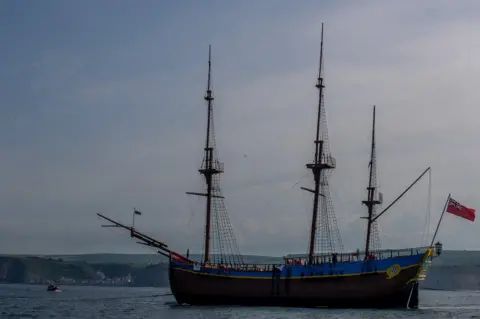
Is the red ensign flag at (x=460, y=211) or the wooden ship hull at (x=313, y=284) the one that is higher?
the red ensign flag at (x=460, y=211)

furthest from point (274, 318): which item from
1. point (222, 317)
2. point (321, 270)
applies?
point (321, 270)

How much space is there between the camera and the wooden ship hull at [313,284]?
9531cm

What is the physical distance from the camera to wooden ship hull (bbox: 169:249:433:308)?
313ft

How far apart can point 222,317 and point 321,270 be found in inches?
736

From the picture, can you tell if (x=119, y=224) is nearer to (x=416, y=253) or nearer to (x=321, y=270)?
(x=321, y=270)

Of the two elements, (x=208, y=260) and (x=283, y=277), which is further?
(x=208, y=260)

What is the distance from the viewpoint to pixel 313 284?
Answer: 322 ft

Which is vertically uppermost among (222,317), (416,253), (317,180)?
(317,180)

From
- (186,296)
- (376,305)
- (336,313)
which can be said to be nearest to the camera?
(336,313)

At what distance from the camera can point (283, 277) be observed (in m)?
100

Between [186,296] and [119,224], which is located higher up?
[119,224]

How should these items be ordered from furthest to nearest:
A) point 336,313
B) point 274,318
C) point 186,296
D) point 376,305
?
1. point 186,296
2. point 376,305
3. point 336,313
4. point 274,318

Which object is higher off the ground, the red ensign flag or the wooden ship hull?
the red ensign flag

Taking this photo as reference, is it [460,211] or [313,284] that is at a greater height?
[460,211]
